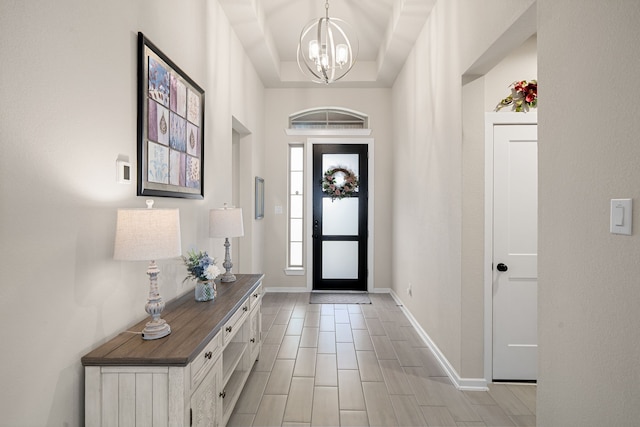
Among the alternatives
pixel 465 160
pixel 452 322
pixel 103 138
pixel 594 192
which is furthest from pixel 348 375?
pixel 103 138

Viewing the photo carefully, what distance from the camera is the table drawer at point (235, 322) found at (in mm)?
2043

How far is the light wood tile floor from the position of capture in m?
2.23

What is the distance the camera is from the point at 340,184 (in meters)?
5.47

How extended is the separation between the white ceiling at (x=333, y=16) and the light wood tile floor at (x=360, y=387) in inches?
125

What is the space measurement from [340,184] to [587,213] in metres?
4.19

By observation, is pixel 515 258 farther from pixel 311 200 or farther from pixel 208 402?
pixel 311 200

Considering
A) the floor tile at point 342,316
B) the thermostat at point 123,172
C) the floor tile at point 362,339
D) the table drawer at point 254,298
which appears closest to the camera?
the thermostat at point 123,172

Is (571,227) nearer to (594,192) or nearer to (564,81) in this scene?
(594,192)

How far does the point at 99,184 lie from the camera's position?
1558 mm

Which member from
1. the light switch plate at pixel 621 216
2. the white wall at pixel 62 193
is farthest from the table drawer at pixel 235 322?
the light switch plate at pixel 621 216

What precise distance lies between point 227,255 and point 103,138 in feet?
4.94

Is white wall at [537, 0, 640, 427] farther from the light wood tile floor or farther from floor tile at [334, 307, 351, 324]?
floor tile at [334, 307, 351, 324]

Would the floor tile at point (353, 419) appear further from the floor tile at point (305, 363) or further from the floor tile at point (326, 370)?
the floor tile at point (305, 363)

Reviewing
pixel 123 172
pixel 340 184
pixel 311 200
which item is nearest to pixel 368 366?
pixel 123 172
